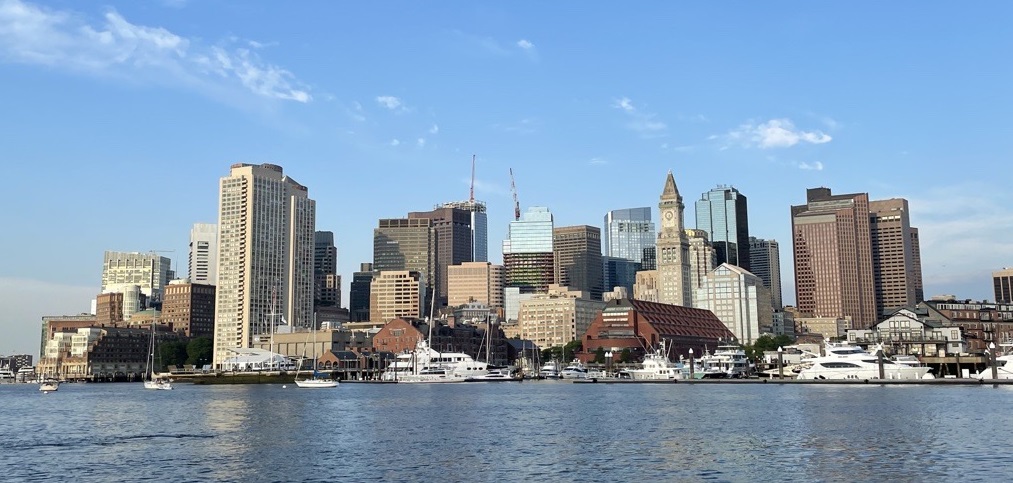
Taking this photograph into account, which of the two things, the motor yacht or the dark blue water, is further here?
the motor yacht

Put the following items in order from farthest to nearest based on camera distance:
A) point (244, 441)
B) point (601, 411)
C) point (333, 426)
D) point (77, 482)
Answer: point (601, 411)
point (333, 426)
point (244, 441)
point (77, 482)

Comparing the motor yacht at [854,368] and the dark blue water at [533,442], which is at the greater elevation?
the motor yacht at [854,368]

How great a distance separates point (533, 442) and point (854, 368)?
119m

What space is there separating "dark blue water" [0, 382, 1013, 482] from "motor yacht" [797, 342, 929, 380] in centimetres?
5172

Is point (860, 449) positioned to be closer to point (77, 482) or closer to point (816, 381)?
point (77, 482)

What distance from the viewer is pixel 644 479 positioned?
59.0 m

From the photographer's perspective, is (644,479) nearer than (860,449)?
Yes

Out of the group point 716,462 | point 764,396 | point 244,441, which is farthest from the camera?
point 764,396

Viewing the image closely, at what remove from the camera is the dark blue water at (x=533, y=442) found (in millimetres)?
62250

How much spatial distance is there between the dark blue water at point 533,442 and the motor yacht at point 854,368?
51721mm

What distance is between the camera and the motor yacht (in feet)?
589

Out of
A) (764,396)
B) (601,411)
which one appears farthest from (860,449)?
(764,396)

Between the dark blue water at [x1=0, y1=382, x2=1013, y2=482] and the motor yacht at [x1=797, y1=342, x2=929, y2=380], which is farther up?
the motor yacht at [x1=797, y1=342, x2=929, y2=380]

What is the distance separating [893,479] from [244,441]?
48.9 m
